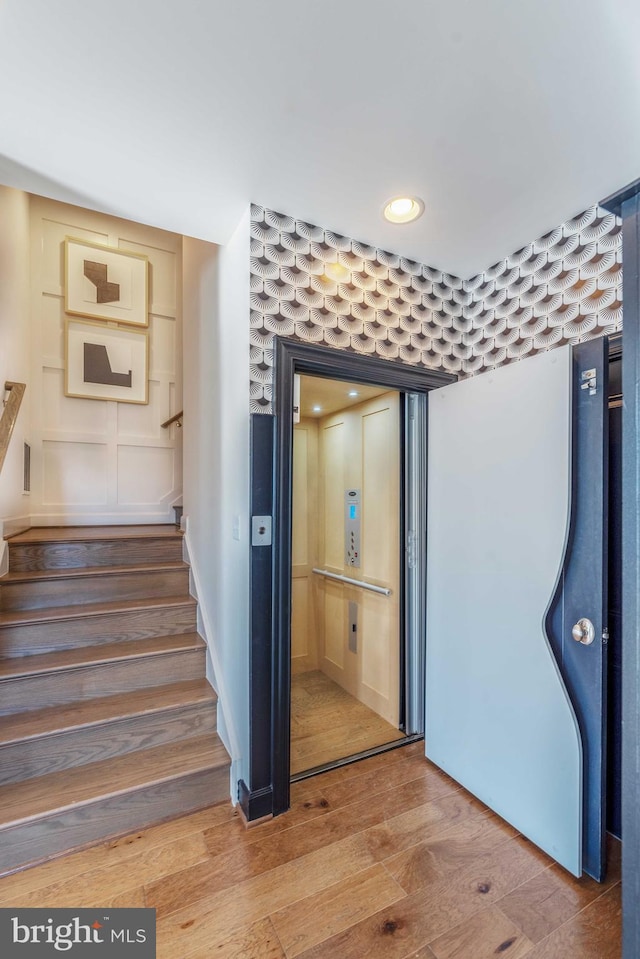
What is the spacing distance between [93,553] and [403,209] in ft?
8.44

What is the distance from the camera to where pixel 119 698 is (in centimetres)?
209

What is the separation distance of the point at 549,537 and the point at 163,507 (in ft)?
9.53

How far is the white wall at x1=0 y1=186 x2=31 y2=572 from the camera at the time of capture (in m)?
2.46

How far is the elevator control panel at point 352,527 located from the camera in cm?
317

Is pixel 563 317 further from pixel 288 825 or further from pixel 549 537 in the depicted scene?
pixel 288 825

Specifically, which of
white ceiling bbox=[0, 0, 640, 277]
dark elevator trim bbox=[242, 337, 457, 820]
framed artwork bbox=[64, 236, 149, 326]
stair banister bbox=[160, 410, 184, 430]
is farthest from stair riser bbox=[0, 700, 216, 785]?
framed artwork bbox=[64, 236, 149, 326]

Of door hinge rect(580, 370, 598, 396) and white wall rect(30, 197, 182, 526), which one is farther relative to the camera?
white wall rect(30, 197, 182, 526)

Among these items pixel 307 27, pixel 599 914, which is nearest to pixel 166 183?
pixel 307 27

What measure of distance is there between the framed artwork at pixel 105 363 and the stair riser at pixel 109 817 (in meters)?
2.69

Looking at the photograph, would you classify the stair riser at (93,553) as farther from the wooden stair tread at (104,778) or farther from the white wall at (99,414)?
the wooden stair tread at (104,778)

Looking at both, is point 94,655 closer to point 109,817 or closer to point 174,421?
point 109,817

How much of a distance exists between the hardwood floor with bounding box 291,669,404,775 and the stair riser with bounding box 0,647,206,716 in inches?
29.5

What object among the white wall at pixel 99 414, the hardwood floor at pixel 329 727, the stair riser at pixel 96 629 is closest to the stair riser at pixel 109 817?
the hardwood floor at pixel 329 727

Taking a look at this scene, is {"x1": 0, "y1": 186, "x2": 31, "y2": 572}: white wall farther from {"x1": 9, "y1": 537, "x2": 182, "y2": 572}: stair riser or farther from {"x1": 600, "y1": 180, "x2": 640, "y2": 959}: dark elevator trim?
{"x1": 600, "y1": 180, "x2": 640, "y2": 959}: dark elevator trim
